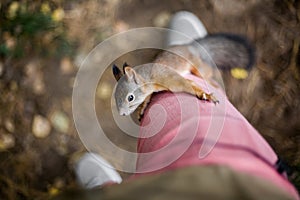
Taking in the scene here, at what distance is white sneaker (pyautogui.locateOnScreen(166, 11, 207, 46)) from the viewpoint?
1573mm

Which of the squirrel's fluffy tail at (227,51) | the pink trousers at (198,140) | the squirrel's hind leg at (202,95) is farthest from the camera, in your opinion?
the squirrel's fluffy tail at (227,51)

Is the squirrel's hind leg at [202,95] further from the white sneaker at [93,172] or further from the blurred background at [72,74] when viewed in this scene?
→ the white sneaker at [93,172]

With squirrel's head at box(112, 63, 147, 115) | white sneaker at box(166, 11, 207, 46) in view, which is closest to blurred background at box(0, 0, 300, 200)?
white sneaker at box(166, 11, 207, 46)

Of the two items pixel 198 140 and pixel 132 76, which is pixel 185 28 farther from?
pixel 198 140

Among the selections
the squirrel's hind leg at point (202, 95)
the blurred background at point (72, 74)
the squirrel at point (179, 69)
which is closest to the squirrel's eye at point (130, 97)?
the squirrel at point (179, 69)

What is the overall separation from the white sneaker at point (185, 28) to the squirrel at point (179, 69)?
0.11 ft

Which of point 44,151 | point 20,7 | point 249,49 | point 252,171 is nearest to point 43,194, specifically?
point 44,151

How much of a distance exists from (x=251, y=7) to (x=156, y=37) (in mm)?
330

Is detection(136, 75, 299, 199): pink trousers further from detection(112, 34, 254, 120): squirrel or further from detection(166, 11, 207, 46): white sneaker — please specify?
detection(166, 11, 207, 46): white sneaker

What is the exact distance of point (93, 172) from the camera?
1.59m

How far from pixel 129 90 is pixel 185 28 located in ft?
1.24

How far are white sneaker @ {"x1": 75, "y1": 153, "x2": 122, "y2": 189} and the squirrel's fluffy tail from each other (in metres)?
0.48

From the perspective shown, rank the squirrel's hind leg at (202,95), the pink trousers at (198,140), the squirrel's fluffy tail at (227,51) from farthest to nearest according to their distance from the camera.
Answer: the squirrel's fluffy tail at (227,51) < the squirrel's hind leg at (202,95) < the pink trousers at (198,140)

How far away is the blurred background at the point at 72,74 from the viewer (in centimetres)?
157
